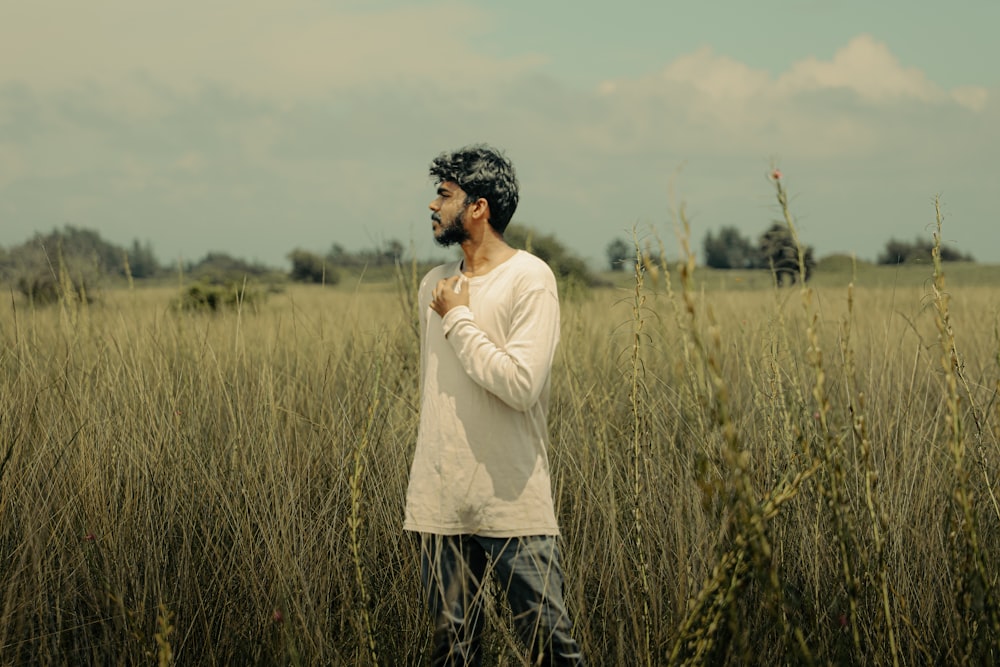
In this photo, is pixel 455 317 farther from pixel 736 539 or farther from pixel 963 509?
pixel 963 509

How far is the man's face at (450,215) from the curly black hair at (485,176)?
20 mm

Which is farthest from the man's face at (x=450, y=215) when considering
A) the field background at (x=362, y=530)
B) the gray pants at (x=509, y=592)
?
the gray pants at (x=509, y=592)

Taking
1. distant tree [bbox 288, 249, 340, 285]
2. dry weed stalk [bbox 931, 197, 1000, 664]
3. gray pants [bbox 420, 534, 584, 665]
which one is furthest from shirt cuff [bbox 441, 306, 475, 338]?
distant tree [bbox 288, 249, 340, 285]

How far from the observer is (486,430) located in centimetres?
222

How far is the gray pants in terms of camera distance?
2182 mm

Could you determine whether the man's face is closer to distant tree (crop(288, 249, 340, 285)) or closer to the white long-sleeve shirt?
the white long-sleeve shirt

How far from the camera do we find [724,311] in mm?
7688

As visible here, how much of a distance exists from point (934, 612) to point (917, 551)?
8.1 inches

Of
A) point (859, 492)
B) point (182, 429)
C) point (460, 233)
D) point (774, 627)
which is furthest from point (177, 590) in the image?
point (859, 492)

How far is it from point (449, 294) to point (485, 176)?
35 cm

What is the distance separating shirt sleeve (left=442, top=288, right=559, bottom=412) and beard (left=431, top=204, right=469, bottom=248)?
0.84ft

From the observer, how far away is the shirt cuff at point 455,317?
2154 mm

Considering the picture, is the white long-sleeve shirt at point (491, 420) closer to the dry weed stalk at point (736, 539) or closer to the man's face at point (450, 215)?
the man's face at point (450, 215)

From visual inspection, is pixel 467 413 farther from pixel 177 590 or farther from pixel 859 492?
pixel 859 492
